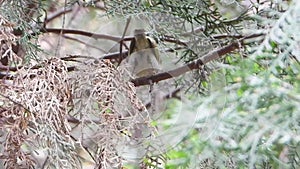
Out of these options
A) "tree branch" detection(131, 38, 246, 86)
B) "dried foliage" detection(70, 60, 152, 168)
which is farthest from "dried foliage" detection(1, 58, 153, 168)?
"tree branch" detection(131, 38, 246, 86)

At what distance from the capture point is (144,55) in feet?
2.25

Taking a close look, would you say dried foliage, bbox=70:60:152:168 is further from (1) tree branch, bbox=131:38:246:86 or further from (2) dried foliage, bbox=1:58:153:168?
(1) tree branch, bbox=131:38:246:86

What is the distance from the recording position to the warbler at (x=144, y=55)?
2.25 ft

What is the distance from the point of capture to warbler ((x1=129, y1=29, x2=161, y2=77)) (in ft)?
2.25

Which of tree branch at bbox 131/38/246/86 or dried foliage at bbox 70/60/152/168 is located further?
tree branch at bbox 131/38/246/86

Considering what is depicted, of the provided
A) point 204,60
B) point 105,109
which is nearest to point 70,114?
point 105,109

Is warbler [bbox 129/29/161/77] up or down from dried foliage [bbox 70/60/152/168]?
up

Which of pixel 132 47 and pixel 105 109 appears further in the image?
pixel 132 47

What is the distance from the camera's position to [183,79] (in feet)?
2.41

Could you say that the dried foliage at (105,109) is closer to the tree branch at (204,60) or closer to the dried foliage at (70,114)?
the dried foliage at (70,114)

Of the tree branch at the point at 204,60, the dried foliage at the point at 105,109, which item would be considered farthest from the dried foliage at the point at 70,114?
the tree branch at the point at 204,60

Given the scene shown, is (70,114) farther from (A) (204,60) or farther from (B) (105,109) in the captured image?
(A) (204,60)

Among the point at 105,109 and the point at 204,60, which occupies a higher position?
the point at 204,60

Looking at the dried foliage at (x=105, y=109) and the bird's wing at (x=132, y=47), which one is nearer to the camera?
the dried foliage at (x=105, y=109)
